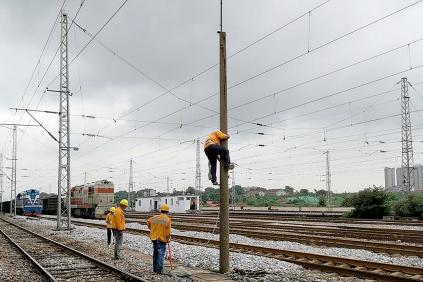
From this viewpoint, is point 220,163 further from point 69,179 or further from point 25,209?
point 25,209

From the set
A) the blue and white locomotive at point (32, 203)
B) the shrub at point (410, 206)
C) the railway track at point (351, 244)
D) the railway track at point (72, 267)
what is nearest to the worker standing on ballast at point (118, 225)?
the railway track at point (72, 267)

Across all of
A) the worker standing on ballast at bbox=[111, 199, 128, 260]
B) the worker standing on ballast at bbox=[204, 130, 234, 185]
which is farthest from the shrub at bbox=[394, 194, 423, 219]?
the worker standing on ballast at bbox=[204, 130, 234, 185]

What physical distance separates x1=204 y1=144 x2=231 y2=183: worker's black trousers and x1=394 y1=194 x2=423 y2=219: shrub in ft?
103

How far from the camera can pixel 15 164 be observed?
6938 centimetres

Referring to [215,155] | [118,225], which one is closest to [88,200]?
[118,225]

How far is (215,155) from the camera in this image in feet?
40.2

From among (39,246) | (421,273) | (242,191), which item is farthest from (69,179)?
(242,191)

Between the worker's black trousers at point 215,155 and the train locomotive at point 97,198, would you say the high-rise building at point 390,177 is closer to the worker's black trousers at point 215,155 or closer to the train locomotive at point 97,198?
the train locomotive at point 97,198

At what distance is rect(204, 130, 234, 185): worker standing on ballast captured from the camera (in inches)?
476

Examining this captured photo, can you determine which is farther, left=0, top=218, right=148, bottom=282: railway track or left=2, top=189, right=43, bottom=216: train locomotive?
left=2, top=189, right=43, bottom=216: train locomotive

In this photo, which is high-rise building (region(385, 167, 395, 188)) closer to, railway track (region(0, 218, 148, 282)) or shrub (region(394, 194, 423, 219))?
shrub (region(394, 194, 423, 219))

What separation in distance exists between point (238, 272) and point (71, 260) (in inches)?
237

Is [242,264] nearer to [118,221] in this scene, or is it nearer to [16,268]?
[118,221]

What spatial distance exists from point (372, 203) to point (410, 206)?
405 centimetres
